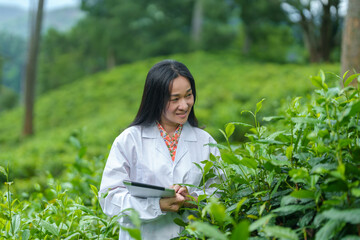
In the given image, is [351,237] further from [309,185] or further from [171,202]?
[171,202]

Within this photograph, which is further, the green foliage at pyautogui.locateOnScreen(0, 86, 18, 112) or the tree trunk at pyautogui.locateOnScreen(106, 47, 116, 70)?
the green foliage at pyautogui.locateOnScreen(0, 86, 18, 112)

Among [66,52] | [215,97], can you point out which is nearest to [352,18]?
[215,97]

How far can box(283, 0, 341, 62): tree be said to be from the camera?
13866 millimetres

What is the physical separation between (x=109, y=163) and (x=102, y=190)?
110mm

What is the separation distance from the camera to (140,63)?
15.5 meters

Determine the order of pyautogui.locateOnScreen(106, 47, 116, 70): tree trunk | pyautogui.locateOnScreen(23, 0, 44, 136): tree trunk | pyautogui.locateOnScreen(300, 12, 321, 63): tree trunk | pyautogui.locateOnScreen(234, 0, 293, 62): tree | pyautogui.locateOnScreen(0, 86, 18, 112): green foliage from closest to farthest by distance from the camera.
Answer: pyautogui.locateOnScreen(23, 0, 44, 136): tree trunk < pyautogui.locateOnScreen(300, 12, 321, 63): tree trunk < pyautogui.locateOnScreen(234, 0, 293, 62): tree < pyautogui.locateOnScreen(106, 47, 116, 70): tree trunk < pyautogui.locateOnScreen(0, 86, 18, 112): green foliage

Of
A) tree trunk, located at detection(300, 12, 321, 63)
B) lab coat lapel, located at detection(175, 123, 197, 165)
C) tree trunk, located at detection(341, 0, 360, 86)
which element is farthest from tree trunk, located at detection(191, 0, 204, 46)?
lab coat lapel, located at detection(175, 123, 197, 165)

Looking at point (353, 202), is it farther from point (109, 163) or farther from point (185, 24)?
point (185, 24)

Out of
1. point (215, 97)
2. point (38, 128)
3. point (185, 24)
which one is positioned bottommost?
point (38, 128)

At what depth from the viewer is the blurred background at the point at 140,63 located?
6.74m

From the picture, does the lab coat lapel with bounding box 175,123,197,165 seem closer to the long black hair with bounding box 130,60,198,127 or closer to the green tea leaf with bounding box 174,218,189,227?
the long black hair with bounding box 130,60,198,127

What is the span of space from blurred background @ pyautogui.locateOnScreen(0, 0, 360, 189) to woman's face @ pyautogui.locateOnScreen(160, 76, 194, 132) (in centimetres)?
133

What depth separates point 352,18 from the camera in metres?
3.40

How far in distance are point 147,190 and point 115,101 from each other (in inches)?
432
